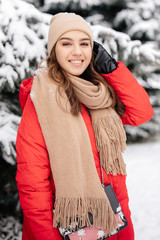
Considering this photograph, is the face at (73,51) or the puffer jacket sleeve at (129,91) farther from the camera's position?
the puffer jacket sleeve at (129,91)

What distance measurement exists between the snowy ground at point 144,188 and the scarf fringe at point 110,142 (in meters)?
1.61

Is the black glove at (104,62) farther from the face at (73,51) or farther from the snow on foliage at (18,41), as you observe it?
the snow on foliage at (18,41)

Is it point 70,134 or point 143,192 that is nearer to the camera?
point 70,134

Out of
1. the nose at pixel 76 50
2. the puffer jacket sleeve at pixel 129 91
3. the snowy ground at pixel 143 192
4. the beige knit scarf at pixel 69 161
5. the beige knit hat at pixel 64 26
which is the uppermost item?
the beige knit hat at pixel 64 26

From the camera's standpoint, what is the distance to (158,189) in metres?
3.52

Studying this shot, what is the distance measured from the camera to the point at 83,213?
1386mm

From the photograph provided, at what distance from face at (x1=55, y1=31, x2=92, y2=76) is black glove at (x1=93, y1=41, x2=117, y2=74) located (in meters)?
0.14

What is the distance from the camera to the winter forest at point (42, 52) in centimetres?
217

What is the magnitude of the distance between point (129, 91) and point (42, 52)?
120 cm

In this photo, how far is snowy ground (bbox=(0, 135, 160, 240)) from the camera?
278 centimetres

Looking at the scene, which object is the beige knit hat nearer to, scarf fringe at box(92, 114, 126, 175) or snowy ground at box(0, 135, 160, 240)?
scarf fringe at box(92, 114, 126, 175)

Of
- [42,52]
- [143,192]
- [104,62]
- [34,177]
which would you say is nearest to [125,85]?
[104,62]

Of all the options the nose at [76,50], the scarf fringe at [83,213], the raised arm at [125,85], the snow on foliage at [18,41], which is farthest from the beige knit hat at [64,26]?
the scarf fringe at [83,213]

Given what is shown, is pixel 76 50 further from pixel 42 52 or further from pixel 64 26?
pixel 42 52
